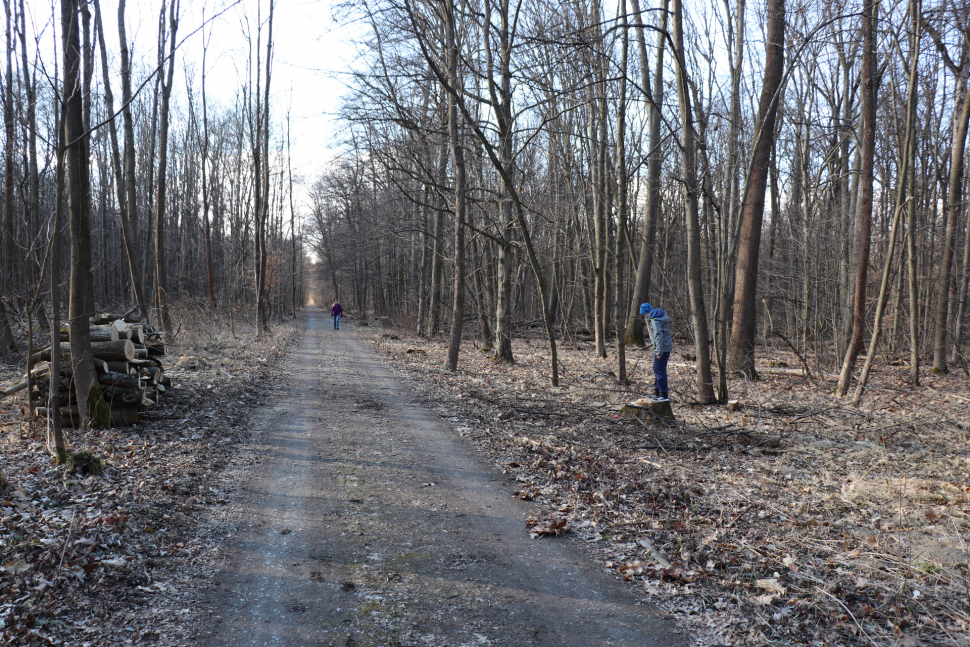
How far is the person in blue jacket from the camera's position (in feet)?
32.7

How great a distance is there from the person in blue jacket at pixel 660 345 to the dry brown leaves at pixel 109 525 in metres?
7.08

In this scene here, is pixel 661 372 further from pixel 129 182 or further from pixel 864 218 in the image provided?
pixel 129 182

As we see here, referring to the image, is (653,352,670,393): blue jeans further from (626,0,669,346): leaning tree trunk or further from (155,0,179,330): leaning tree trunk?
(155,0,179,330): leaning tree trunk

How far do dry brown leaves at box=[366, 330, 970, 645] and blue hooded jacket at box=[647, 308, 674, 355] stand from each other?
103 cm

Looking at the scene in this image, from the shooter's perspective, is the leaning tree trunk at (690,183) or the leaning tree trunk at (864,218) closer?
the leaning tree trunk at (690,183)

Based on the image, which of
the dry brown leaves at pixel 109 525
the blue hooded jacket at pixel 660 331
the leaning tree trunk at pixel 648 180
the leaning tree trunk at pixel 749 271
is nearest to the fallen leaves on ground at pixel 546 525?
the dry brown leaves at pixel 109 525

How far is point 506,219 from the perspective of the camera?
587 inches

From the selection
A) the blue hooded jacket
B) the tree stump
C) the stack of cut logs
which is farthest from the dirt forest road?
the blue hooded jacket

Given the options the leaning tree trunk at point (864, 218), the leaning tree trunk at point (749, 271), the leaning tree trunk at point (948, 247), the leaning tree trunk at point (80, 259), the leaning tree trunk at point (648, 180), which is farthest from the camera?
the leaning tree trunk at point (948, 247)

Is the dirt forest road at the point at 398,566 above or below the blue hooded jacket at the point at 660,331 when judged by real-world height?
below

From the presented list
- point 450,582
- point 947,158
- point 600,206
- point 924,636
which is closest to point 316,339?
point 600,206

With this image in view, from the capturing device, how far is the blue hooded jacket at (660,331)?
33.1ft

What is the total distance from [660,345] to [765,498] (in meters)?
4.93

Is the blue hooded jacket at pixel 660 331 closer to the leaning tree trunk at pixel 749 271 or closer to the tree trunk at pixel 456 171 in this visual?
the leaning tree trunk at pixel 749 271
